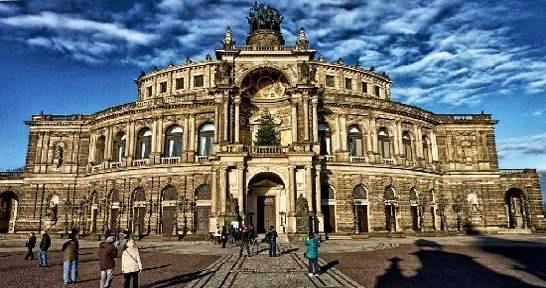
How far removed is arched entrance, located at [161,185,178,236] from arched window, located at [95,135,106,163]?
11.5m

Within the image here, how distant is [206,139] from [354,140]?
52.5 feet

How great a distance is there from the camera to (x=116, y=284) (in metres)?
13.5

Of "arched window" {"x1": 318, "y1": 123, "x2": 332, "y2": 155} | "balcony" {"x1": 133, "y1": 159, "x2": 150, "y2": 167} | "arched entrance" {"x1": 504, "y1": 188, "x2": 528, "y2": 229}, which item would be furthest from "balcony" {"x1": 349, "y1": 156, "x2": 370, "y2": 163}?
"arched entrance" {"x1": 504, "y1": 188, "x2": 528, "y2": 229}

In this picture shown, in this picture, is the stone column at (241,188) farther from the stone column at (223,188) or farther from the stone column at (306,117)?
the stone column at (306,117)

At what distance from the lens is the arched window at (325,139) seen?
41000mm

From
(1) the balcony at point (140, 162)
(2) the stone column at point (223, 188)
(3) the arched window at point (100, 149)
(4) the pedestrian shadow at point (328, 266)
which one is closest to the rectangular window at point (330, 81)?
(2) the stone column at point (223, 188)

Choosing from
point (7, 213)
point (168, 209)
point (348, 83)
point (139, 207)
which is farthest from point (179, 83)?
point (7, 213)

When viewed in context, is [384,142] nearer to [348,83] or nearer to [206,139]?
[348,83]

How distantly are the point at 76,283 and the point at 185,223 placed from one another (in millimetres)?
25533

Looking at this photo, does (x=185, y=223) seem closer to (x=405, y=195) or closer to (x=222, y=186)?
(x=222, y=186)

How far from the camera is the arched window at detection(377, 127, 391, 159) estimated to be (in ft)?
143

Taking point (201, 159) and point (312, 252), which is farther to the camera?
point (201, 159)

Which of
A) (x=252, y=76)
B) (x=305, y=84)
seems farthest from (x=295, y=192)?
(x=252, y=76)

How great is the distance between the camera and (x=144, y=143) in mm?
43812
